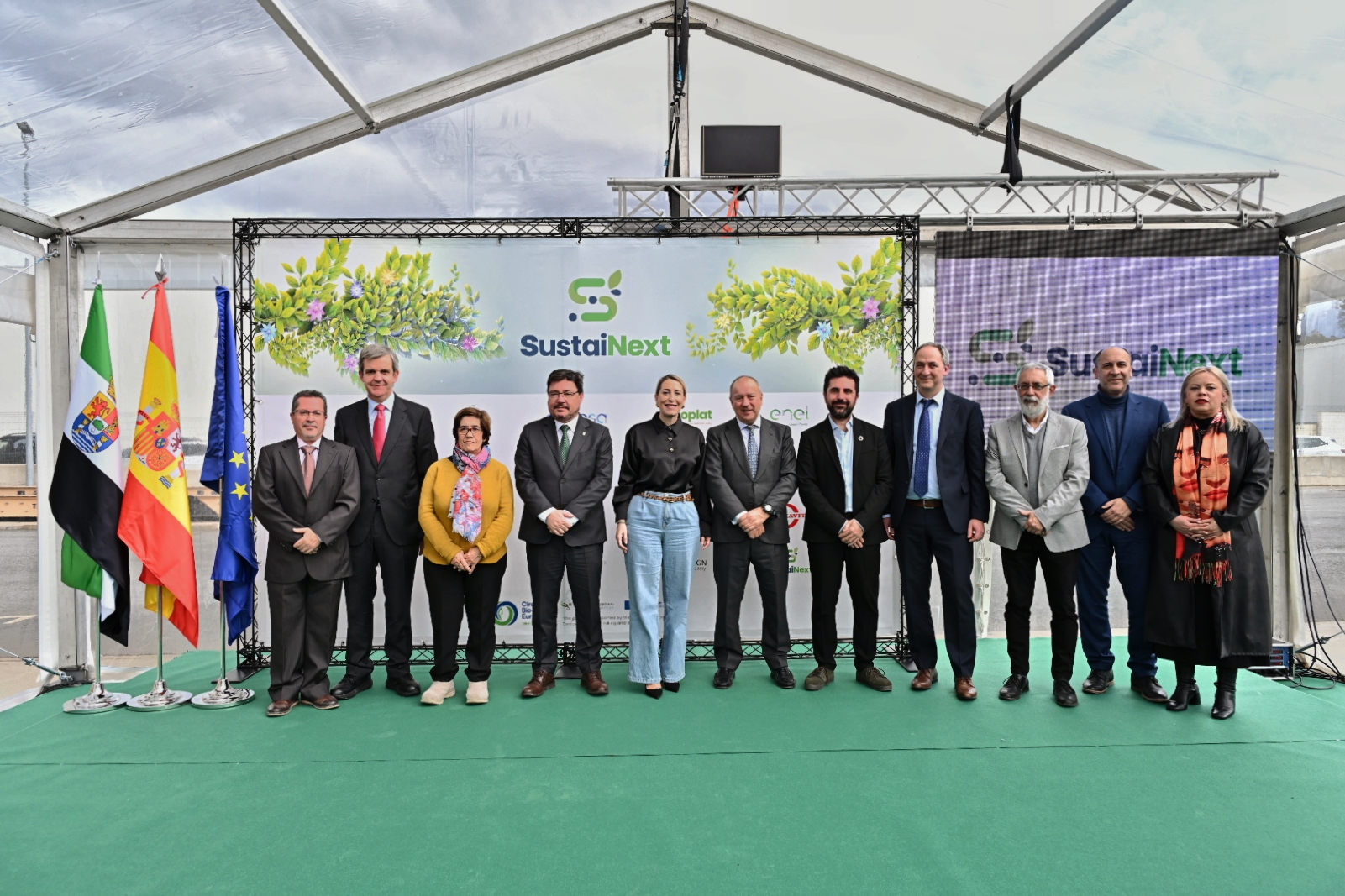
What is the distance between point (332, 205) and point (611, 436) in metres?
2.25

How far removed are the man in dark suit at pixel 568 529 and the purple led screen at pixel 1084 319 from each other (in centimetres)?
231

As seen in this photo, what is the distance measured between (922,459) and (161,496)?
3843 mm

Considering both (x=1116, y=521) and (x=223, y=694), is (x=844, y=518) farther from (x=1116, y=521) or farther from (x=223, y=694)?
(x=223, y=694)

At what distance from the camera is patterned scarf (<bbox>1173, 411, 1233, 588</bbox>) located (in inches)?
141

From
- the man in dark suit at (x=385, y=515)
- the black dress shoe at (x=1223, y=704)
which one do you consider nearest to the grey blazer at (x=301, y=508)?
the man in dark suit at (x=385, y=515)

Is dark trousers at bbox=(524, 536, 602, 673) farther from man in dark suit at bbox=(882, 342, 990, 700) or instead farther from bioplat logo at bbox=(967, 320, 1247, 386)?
bioplat logo at bbox=(967, 320, 1247, 386)

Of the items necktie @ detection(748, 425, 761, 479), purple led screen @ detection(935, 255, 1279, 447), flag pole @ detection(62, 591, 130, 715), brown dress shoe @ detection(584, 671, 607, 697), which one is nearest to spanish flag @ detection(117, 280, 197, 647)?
flag pole @ detection(62, 591, 130, 715)

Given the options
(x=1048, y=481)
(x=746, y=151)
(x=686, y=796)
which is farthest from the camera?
(x=746, y=151)

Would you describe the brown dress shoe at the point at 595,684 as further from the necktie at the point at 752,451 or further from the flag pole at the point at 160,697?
the flag pole at the point at 160,697

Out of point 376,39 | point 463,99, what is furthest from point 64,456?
point 463,99

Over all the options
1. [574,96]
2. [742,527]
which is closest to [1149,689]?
[742,527]

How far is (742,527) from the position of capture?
13.2ft

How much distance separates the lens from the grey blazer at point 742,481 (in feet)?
13.4

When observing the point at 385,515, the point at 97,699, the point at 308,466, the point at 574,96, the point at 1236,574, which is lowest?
the point at 97,699
